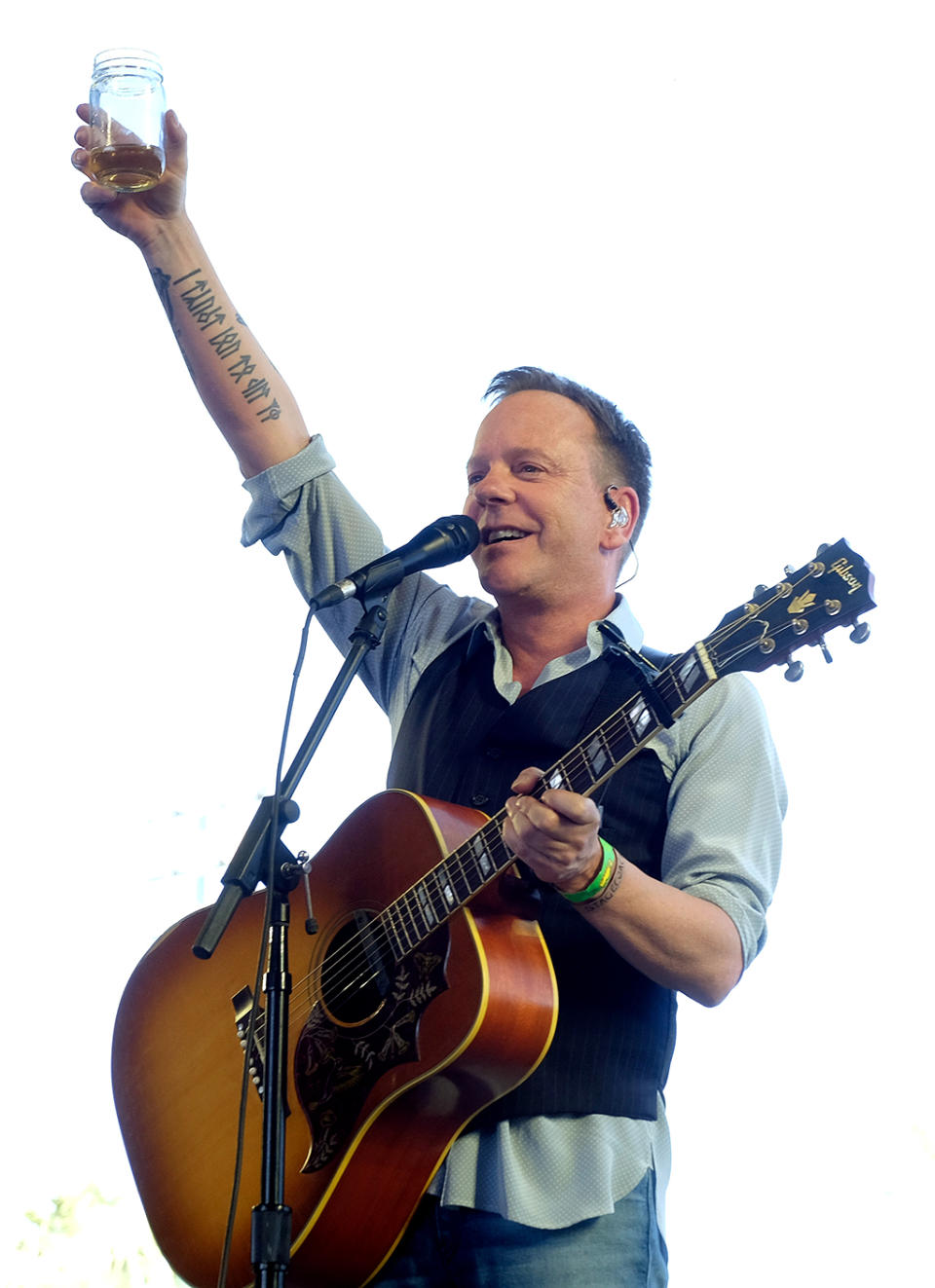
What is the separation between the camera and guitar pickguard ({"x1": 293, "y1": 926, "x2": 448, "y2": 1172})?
5.35 ft

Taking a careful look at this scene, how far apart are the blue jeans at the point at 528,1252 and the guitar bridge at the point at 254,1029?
273 millimetres

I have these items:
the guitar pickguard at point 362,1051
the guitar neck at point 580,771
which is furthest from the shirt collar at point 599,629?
the guitar pickguard at point 362,1051

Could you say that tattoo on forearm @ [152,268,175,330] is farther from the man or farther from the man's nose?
the man's nose

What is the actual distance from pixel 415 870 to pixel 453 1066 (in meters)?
0.27

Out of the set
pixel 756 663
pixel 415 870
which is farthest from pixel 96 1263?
pixel 756 663

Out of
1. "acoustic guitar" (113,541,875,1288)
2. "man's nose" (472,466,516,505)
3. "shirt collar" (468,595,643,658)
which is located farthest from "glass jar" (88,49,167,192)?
"acoustic guitar" (113,541,875,1288)

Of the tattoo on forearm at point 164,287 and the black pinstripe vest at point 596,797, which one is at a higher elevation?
the tattoo on forearm at point 164,287

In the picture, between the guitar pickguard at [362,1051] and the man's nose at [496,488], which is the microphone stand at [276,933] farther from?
the man's nose at [496,488]

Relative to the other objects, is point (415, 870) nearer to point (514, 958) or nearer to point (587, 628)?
point (514, 958)

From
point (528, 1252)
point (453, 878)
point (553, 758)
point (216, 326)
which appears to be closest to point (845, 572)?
point (553, 758)

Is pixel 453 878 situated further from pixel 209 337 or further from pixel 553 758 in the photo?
pixel 209 337

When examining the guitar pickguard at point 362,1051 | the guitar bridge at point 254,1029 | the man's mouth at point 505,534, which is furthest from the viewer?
the man's mouth at point 505,534

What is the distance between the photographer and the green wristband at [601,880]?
1.53 meters

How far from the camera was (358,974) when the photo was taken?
1.74 meters
